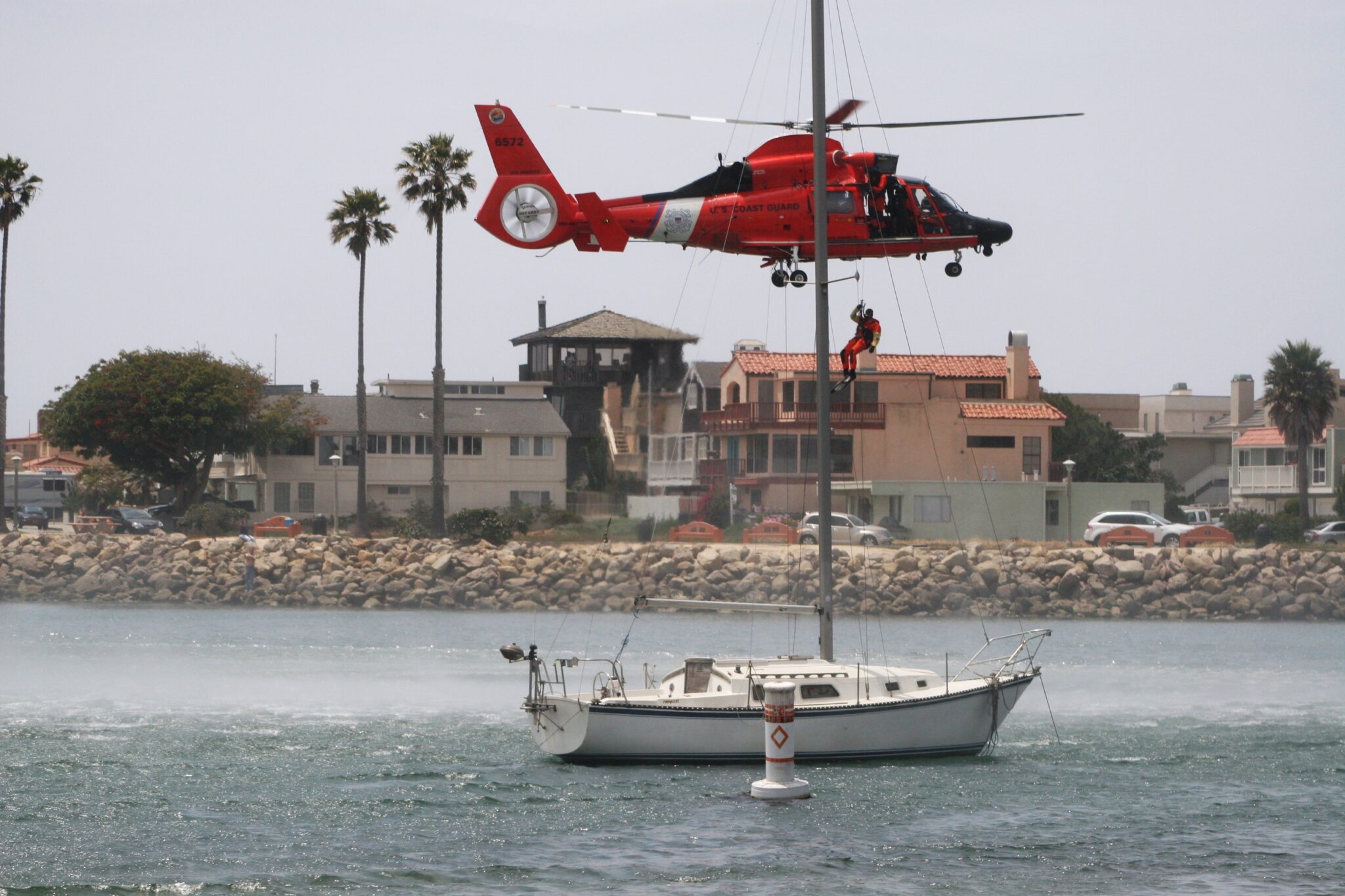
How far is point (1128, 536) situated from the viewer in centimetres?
6925

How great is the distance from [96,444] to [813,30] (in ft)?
201

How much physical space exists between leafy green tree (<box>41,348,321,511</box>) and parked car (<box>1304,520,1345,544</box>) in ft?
147

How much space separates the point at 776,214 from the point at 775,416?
4330 centimetres

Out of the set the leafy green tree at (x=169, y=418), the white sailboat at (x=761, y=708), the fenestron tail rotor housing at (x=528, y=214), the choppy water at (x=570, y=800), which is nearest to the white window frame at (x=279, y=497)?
the leafy green tree at (x=169, y=418)

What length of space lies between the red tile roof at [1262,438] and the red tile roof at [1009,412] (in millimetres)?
16819

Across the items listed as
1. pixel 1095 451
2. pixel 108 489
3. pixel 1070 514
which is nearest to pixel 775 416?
pixel 1070 514

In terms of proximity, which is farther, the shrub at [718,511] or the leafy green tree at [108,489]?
the leafy green tree at [108,489]

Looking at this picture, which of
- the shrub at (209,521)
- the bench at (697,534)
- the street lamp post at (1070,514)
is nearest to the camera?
the bench at (697,534)

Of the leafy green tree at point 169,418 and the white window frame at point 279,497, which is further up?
the leafy green tree at point 169,418

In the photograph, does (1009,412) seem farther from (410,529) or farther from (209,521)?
(209,521)

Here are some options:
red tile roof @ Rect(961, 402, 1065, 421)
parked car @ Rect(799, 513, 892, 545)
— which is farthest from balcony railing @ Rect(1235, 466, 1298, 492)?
parked car @ Rect(799, 513, 892, 545)

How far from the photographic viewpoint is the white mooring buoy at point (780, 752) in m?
22.3

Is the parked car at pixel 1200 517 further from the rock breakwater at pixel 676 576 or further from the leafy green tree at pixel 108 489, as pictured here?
the leafy green tree at pixel 108 489

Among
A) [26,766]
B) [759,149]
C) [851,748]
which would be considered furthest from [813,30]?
[26,766]
